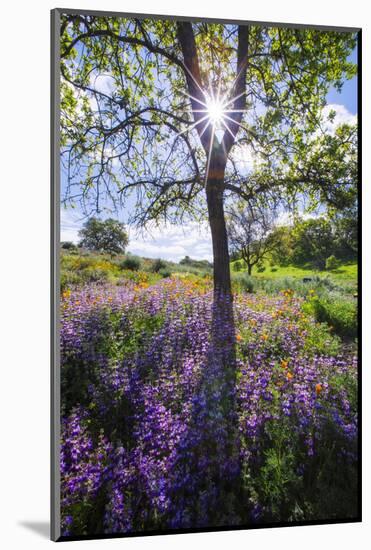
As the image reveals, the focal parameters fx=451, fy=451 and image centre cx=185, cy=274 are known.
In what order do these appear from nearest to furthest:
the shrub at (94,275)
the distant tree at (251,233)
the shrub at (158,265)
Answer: the shrub at (94,275) → the shrub at (158,265) → the distant tree at (251,233)

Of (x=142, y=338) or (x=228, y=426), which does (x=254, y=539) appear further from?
(x=142, y=338)

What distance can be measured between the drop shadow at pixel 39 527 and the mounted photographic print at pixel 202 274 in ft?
0.48

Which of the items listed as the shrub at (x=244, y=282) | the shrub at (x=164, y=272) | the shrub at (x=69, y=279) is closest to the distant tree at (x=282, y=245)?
the shrub at (x=244, y=282)

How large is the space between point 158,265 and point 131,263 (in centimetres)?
19

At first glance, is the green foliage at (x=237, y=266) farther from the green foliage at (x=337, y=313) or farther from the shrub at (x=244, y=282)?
the green foliage at (x=337, y=313)

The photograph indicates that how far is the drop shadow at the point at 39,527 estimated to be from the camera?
2.93 m

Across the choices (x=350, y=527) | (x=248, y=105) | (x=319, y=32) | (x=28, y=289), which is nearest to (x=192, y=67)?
(x=248, y=105)

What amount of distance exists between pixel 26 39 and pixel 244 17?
1.53m

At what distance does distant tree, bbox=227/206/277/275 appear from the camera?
10.8 feet

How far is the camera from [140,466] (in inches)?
115

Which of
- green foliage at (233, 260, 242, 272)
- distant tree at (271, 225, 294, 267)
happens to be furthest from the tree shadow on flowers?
distant tree at (271, 225, 294, 267)

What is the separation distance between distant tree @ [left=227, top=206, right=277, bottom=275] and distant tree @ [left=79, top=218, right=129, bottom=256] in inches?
31.0

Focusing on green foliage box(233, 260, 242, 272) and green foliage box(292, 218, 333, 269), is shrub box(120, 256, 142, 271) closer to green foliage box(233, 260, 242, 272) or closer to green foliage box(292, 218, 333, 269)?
green foliage box(233, 260, 242, 272)

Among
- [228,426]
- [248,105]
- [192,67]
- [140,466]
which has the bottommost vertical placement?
[140,466]
